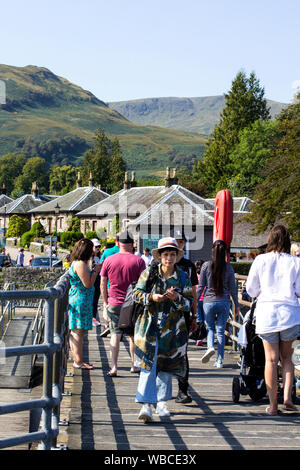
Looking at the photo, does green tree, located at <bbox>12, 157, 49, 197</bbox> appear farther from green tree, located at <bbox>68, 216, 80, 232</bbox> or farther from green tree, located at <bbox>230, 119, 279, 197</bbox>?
green tree, located at <bbox>68, 216, 80, 232</bbox>

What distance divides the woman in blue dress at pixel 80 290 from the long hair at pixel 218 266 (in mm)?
1729

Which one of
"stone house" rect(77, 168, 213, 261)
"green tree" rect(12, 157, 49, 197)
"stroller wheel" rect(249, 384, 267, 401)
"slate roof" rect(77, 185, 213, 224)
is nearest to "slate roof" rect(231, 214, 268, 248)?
"slate roof" rect(77, 185, 213, 224)

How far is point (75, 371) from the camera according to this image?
9.27m

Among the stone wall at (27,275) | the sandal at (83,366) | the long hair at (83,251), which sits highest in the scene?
the long hair at (83,251)

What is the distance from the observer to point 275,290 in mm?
6570

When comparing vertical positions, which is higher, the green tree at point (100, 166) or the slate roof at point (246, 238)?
the green tree at point (100, 166)

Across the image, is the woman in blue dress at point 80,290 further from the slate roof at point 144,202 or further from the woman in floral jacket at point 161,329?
the slate roof at point 144,202

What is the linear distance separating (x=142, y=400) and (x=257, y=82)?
3551 inches

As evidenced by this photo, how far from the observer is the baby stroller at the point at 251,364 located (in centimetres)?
713

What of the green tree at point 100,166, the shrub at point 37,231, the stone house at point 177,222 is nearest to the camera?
the stone house at point 177,222

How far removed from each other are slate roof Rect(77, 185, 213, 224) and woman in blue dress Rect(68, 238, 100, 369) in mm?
40051

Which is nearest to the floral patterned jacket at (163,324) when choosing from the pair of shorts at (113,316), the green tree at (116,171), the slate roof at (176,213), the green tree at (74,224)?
the pair of shorts at (113,316)

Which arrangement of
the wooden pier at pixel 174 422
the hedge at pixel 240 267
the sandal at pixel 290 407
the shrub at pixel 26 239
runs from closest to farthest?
1. the wooden pier at pixel 174 422
2. the sandal at pixel 290 407
3. the hedge at pixel 240 267
4. the shrub at pixel 26 239

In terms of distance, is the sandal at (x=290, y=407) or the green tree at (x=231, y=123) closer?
the sandal at (x=290, y=407)
